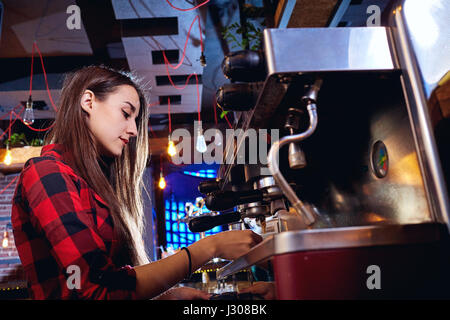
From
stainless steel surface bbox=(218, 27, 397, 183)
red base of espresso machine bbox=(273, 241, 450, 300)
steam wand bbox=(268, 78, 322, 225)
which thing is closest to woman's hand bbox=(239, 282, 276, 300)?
red base of espresso machine bbox=(273, 241, 450, 300)

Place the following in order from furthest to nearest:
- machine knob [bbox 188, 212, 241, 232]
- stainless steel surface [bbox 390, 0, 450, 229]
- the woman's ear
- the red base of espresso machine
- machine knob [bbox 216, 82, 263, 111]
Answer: the woman's ear → machine knob [bbox 188, 212, 241, 232] → machine knob [bbox 216, 82, 263, 111] → stainless steel surface [bbox 390, 0, 450, 229] → the red base of espresso machine

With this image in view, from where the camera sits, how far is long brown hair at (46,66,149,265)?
0.90m

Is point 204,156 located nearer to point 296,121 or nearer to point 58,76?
point 58,76

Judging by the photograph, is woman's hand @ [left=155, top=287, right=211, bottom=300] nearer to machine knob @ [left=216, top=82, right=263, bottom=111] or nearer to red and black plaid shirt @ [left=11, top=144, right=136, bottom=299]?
red and black plaid shirt @ [left=11, top=144, right=136, bottom=299]

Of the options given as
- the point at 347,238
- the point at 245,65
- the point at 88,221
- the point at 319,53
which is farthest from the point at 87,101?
the point at 347,238

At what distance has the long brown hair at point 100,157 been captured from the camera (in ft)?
2.95

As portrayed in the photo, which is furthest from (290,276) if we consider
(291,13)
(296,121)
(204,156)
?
(204,156)

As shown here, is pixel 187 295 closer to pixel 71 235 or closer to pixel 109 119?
pixel 71 235

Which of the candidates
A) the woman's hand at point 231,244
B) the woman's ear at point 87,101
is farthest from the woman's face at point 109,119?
the woman's hand at point 231,244

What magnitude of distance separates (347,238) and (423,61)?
398mm

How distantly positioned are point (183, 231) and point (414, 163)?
7590 mm

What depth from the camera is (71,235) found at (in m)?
0.65

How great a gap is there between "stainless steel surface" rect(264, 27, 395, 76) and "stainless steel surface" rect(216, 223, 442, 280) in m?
0.29

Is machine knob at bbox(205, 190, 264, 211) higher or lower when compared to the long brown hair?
lower
